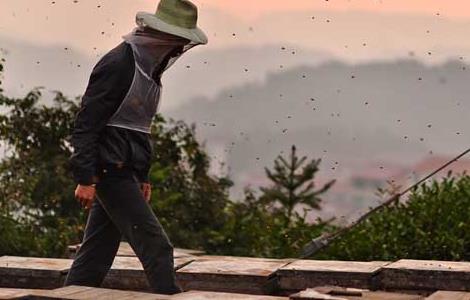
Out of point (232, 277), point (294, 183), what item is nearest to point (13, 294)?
point (232, 277)

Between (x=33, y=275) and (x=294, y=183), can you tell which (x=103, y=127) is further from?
(x=294, y=183)

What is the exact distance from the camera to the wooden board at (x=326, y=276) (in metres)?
7.06

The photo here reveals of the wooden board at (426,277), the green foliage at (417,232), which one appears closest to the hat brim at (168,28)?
the wooden board at (426,277)

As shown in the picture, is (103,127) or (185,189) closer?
(103,127)

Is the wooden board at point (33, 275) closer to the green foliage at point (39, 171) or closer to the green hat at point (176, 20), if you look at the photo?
the green hat at point (176, 20)

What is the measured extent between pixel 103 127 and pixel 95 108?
0.35 feet

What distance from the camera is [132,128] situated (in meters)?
6.12

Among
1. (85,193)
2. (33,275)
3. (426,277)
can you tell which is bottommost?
(33,275)

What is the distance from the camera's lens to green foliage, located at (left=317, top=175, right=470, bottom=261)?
8922 mm

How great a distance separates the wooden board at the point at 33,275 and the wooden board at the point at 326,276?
138 centimetres

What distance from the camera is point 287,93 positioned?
8.84m

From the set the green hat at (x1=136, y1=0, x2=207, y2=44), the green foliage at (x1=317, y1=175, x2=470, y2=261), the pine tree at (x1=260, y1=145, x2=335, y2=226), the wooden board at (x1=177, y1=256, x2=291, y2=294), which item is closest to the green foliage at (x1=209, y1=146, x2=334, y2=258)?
the pine tree at (x1=260, y1=145, x2=335, y2=226)

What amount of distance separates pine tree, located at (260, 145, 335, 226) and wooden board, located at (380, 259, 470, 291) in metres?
8.08

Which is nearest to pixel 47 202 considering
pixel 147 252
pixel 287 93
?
pixel 287 93
